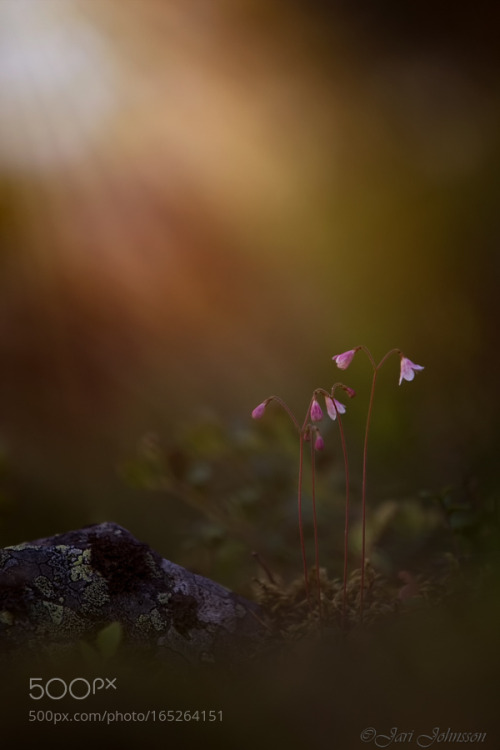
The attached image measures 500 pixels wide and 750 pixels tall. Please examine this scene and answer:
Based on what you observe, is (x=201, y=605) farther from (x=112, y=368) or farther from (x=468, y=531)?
(x=112, y=368)

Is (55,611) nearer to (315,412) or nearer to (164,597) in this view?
(164,597)

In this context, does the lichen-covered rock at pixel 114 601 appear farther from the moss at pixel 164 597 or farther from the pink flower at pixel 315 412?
the pink flower at pixel 315 412

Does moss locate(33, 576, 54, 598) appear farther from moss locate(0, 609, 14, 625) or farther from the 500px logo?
the 500px logo

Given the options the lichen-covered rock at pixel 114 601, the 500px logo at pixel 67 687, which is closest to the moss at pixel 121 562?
the lichen-covered rock at pixel 114 601

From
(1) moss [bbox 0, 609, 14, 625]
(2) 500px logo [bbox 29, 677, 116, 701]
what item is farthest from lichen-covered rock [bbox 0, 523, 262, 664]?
(2) 500px logo [bbox 29, 677, 116, 701]

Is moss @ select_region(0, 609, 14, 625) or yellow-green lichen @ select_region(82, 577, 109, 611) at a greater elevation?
yellow-green lichen @ select_region(82, 577, 109, 611)

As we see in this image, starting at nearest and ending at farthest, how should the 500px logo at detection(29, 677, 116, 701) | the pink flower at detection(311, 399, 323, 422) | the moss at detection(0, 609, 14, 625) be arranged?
the 500px logo at detection(29, 677, 116, 701) → the moss at detection(0, 609, 14, 625) → the pink flower at detection(311, 399, 323, 422)
